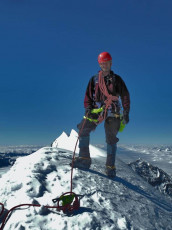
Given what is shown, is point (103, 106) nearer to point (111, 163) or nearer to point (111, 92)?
point (111, 92)

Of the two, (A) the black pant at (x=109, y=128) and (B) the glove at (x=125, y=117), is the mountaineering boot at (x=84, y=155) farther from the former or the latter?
(B) the glove at (x=125, y=117)

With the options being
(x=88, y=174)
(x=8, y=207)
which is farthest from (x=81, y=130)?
(x=8, y=207)

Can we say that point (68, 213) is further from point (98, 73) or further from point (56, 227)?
point (98, 73)

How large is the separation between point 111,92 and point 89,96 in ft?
2.69

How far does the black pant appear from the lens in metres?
6.86

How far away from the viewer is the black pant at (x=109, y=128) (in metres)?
6.86

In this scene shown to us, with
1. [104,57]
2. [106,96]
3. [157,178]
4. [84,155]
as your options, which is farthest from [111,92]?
[157,178]

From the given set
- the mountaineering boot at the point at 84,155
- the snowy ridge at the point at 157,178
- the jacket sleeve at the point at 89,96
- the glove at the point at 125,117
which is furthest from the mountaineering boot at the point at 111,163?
the snowy ridge at the point at 157,178

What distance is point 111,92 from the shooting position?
6.94 metres

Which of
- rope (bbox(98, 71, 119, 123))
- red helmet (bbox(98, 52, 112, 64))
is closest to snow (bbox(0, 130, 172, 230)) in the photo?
rope (bbox(98, 71, 119, 123))

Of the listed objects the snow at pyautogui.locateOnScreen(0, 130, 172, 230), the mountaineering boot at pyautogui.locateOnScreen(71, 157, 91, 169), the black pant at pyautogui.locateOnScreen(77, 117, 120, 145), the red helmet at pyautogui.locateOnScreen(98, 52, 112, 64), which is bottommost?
the snow at pyautogui.locateOnScreen(0, 130, 172, 230)

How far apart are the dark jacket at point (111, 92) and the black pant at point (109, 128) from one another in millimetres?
359

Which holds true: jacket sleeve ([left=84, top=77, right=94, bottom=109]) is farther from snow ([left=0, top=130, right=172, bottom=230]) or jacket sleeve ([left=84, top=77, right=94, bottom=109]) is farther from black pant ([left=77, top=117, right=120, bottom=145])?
snow ([left=0, top=130, right=172, bottom=230])

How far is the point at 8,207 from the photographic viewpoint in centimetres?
420
